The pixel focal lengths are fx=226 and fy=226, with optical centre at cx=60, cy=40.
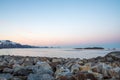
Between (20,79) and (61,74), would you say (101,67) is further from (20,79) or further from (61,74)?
(20,79)

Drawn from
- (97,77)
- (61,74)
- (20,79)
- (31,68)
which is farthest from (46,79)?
(31,68)

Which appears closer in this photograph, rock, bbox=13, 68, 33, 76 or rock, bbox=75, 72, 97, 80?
rock, bbox=75, 72, 97, 80

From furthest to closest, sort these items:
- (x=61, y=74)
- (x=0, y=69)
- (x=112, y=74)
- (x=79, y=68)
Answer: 1. (x=0, y=69)
2. (x=79, y=68)
3. (x=112, y=74)
4. (x=61, y=74)

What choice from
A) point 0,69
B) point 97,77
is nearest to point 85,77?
point 97,77

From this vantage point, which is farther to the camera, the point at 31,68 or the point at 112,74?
the point at 31,68

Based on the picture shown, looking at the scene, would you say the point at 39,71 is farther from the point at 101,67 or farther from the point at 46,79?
the point at 101,67

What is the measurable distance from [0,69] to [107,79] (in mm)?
3538

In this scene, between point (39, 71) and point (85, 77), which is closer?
point (85, 77)

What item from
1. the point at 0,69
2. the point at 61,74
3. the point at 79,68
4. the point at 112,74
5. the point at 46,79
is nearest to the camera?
the point at 46,79

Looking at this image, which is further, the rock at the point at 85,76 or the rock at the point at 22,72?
the rock at the point at 22,72

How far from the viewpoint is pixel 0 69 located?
7.14m

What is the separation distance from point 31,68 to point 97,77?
80.2 inches

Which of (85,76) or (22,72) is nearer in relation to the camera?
(85,76)

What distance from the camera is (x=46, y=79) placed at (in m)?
4.83
